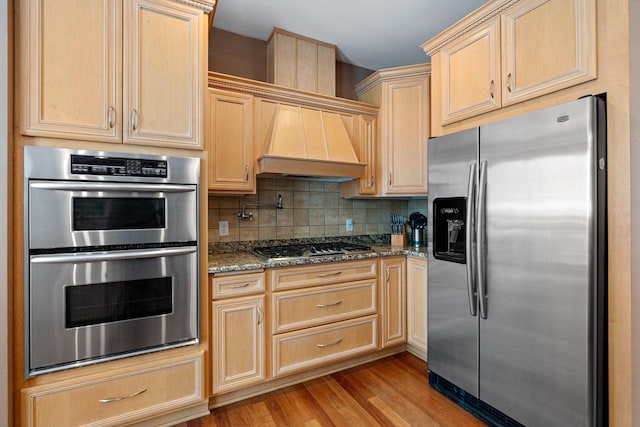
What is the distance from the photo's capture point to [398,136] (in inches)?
112

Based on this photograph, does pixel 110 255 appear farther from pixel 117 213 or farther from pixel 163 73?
pixel 163 73

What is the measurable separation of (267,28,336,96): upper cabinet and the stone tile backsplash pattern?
831mm

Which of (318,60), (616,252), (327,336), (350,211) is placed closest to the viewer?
(616,252)

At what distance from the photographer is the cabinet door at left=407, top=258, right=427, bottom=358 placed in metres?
2.50

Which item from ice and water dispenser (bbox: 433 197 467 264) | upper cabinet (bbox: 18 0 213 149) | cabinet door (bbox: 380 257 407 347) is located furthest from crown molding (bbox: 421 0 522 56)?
cabinet door (bbox: 380 257 407 347)

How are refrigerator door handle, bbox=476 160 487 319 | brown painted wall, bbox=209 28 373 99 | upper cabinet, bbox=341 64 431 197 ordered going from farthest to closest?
1. upper cabinet, bbox=341 64 431 197
2. brown painted wall, bbox=209 28 373 99
3. refrigerator door handle, bbox=476 160 487 319

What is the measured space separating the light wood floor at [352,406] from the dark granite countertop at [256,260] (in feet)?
2.86

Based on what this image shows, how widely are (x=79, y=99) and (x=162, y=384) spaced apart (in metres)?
1.56

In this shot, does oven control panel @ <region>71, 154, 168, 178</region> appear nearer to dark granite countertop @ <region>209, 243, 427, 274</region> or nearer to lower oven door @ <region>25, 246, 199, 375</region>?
lower oven door @ <region>25, 246, 199, 375</region>

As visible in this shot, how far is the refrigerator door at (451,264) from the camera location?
6.23 feet

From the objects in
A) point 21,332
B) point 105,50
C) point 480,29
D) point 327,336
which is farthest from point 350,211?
point 21,332

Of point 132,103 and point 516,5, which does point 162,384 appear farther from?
point 516,5

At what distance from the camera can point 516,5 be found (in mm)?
1721

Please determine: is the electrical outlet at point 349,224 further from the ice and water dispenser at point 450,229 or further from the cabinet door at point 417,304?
the ice and water dispenser at point 450,229
